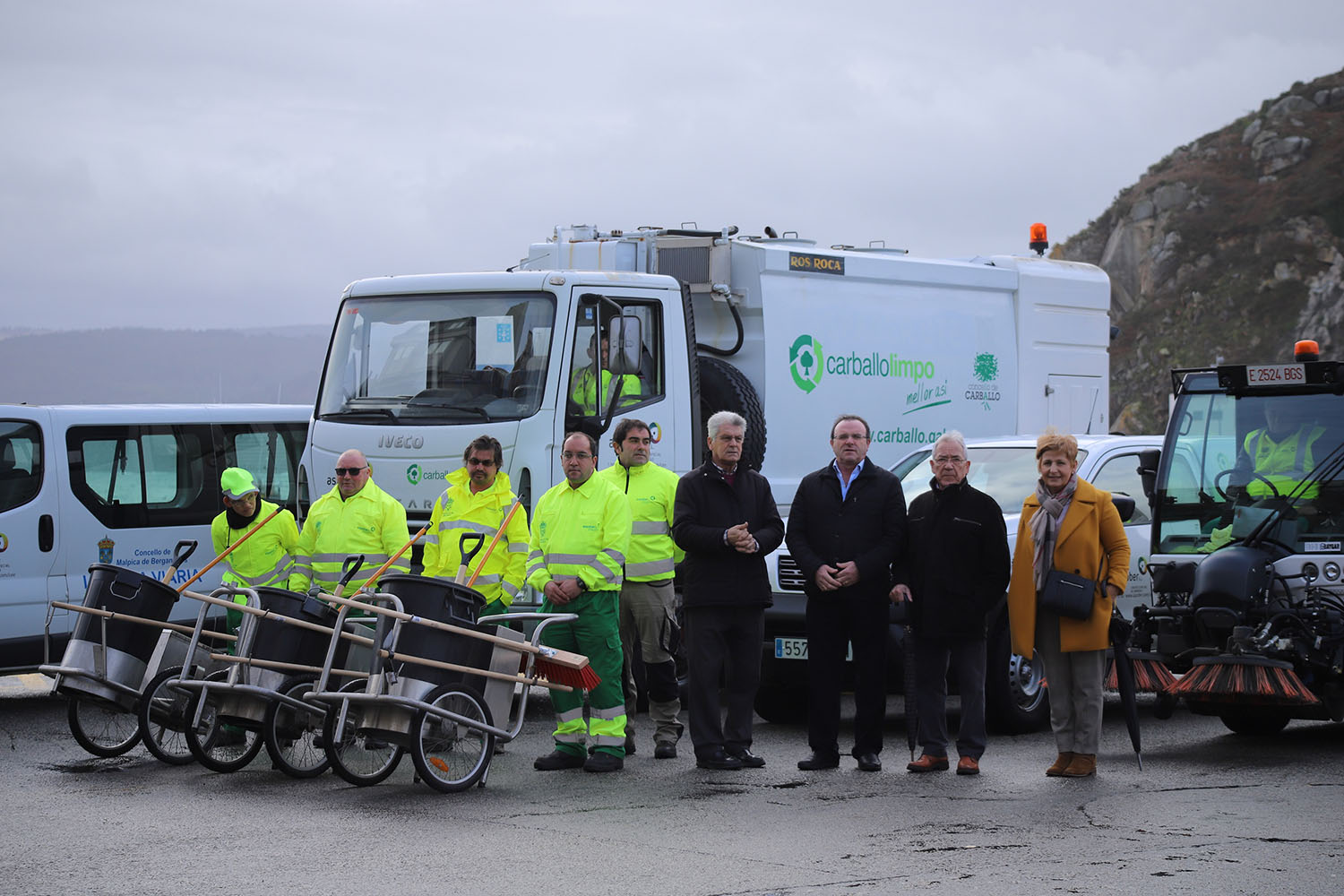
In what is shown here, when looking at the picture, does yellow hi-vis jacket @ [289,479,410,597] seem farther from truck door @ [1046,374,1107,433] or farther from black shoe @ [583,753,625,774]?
truck door @ [1046,374,1107,433]

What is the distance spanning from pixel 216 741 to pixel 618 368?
3.91 meters

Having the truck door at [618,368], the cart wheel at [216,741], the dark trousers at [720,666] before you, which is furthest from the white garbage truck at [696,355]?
the cart wheel at [216,741]

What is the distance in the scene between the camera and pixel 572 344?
11.0m

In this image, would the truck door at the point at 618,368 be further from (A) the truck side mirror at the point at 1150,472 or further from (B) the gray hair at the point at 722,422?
(A) the truck side mirror at the point at 1150,472

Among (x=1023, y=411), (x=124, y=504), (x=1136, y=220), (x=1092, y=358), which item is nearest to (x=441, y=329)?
(x=124, y=504)

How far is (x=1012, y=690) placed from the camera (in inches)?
394

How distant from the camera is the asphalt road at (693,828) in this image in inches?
236

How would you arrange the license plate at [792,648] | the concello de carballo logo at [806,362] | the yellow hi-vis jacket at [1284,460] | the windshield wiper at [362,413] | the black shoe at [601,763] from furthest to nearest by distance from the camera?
the concello de carballo logo at [806,362] < the windshield wiper at [362,413] < the license plate at [792,648] < the yellow hi-vis jacket at [1284,460] < the black shoe at [601,763]

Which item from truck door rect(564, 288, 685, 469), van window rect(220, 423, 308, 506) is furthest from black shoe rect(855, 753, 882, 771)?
van window rect(220, 423, 308, 506)

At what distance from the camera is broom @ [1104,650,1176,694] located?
8.91 metres

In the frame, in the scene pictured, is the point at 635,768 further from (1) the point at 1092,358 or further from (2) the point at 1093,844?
(1) the point at 1092,358

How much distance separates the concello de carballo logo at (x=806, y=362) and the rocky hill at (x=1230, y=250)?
36.3 metres

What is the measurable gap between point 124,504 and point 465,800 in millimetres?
4738

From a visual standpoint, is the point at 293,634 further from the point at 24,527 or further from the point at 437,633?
the point at 24,527
